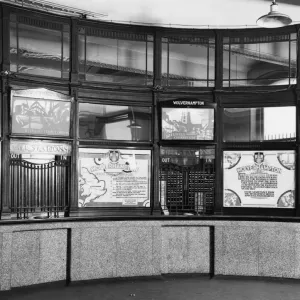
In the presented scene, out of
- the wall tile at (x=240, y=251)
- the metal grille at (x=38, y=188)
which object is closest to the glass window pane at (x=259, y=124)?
the wall tile at (x=240, y=251)

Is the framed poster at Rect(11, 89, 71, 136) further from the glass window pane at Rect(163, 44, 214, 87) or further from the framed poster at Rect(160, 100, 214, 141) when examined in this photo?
the glass window pane at Rect(163, 44, 214, 87)

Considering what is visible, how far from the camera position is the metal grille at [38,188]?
935 centimetres

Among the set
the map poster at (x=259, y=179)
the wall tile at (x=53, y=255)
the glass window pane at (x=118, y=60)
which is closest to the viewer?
the wall tile at (x=53, y=255)

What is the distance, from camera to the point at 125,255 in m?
10.1

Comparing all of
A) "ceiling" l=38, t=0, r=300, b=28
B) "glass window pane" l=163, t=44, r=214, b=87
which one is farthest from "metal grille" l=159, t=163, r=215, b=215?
"ceiling" l=38, t=0, r=300, b=28

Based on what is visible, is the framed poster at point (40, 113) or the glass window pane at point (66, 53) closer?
the framed poster at point (40, 113)

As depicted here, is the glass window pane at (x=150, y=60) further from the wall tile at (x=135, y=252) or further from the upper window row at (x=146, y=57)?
the wall tile at (x=135, y=252)

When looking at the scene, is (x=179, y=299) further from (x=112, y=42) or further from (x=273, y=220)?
(x=112, y=42)

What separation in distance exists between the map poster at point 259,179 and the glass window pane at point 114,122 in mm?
2117

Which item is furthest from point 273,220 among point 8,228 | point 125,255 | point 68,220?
point 8,228

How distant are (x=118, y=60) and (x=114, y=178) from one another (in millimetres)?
3030

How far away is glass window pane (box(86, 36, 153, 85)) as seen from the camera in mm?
10797

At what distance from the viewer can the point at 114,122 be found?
10469 millimetres

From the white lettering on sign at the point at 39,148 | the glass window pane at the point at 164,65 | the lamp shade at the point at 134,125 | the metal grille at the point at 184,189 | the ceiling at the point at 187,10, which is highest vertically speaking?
the ceiling at the point at 187,10
